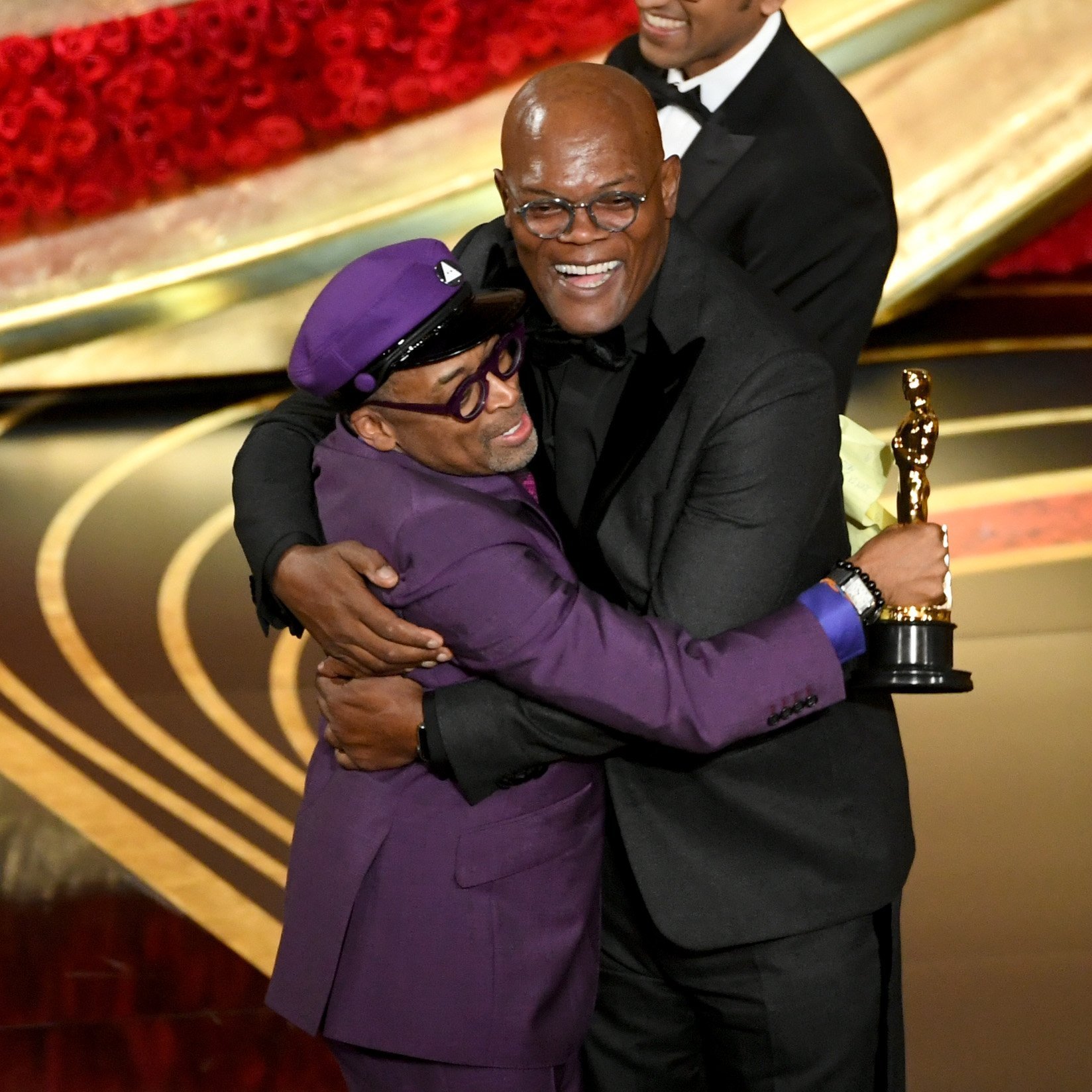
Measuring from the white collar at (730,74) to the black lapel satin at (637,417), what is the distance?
3.86ft

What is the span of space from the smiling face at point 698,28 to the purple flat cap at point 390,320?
1.29m

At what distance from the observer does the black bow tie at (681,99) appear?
289 cm

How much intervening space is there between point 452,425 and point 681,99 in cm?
128

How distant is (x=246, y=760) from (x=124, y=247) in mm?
3265

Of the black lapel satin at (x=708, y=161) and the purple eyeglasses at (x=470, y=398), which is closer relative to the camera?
the purple eyeglasses at (x=470, y=398)

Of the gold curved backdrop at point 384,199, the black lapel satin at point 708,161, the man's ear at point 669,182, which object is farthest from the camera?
the gold curved backdrop at point 384,199

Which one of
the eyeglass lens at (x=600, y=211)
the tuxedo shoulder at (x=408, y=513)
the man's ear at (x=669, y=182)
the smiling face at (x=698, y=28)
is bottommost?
the tuxedo shoulder at (x=408, y=513)

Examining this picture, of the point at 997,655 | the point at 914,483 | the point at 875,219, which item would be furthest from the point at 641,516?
the point at 997,655

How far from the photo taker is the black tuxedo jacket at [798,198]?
9.13ft

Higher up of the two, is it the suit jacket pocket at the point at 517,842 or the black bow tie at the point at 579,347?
the black bow tie at the point at 579,347

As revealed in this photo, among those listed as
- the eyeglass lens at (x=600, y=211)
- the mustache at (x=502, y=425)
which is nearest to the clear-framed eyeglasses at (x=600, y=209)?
the eyeglass lens at (x=600, y=211)

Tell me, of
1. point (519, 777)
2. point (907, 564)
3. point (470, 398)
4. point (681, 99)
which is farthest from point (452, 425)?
point (681, 99)

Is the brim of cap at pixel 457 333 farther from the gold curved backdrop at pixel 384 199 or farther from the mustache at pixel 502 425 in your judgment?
the gold curved backdrop at pixel 384 199

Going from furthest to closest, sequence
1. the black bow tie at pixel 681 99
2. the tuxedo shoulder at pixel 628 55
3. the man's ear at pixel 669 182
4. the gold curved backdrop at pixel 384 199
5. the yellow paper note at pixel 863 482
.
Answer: the gold curved backdrop at pixel 384 199, the tuxedo shoulder at pixel 628 55, the black bow tie at pixel 681 99, the yellow paper note at pixel 863 482, the man's ear at pixel 669 182
